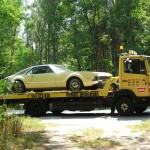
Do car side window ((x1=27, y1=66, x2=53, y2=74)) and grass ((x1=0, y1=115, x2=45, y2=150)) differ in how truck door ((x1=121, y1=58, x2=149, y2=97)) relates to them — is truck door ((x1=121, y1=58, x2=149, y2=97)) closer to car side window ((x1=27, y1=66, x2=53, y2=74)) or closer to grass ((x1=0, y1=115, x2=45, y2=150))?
car side window ((x1=27, y1=66, x2=53, y2=74))

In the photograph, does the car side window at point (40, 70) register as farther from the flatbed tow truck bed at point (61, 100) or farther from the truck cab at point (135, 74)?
the truck cab at point (135, 74)

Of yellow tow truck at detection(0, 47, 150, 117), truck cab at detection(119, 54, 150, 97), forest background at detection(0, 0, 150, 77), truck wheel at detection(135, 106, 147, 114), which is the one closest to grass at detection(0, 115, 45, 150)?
yellow tow truck at detection(0, 47, 150, 117)

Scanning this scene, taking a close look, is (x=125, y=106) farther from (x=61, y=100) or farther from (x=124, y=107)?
(x=61, y=100)

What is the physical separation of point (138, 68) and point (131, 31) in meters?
20.2

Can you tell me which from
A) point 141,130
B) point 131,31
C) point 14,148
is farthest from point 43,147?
point 131,31

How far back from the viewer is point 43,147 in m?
8.79

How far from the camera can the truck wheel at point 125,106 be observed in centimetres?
1681

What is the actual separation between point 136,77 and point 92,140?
7542 mm

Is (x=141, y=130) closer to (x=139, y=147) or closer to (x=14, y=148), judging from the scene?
(x=139, y=147)

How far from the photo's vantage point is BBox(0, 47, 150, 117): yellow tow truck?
16562 mm

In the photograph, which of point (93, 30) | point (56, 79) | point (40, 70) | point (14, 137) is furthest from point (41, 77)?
point (93, 30)

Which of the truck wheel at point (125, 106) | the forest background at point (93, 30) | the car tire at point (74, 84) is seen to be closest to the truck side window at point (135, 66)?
the truck wheel at point (125, 106)

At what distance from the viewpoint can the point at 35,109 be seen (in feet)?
62.1

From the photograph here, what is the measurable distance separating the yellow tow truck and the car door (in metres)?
0.39
